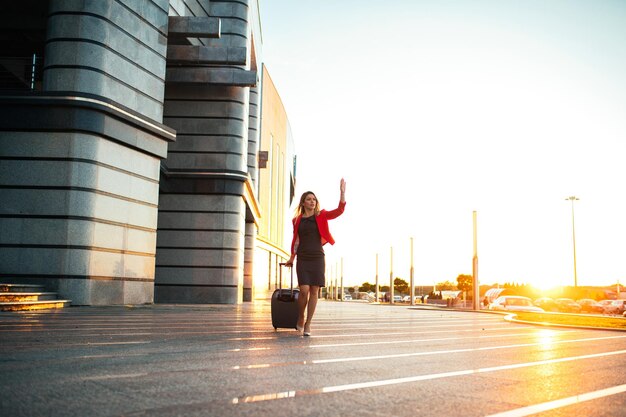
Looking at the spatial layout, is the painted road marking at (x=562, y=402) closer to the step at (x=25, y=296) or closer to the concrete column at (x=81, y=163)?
the step at (x=25, y=296)

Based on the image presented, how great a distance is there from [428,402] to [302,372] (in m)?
1.31

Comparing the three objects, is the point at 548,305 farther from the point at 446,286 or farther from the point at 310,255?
the point at 446,286

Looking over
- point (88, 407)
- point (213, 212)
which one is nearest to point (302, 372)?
point (88, 407)

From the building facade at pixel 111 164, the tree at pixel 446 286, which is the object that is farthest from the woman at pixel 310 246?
the tree at pixel 446 286

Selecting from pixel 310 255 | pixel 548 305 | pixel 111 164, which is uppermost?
pixel 111 164

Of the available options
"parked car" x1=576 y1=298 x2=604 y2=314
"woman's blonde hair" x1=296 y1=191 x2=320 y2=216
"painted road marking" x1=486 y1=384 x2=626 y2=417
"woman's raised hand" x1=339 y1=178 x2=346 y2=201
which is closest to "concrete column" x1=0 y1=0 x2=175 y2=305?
"woman's blonde hair" x1=296 y1=191 x2=320 y2=216

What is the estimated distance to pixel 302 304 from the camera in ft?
27.6

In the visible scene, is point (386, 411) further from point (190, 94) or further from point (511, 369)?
point (190, 94)

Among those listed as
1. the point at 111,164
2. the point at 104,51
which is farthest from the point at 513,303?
the point at 104,51

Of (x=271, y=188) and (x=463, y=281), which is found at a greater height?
(x=271, y=188)

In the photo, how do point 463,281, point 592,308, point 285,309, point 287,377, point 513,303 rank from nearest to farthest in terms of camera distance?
1. point 287,377
2. point 285,309
3. point 513,303
4. point 592,308
5. point 463,281

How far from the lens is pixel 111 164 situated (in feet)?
51.1

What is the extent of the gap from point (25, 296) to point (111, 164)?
4.27 metres

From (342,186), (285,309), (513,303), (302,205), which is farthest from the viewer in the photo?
(513,303)
